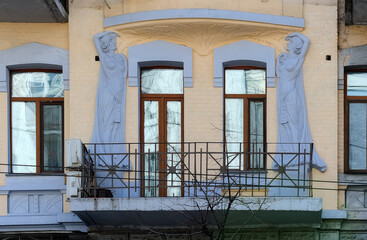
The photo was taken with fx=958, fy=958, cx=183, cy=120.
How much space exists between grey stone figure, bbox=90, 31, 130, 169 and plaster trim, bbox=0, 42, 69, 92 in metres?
0.75

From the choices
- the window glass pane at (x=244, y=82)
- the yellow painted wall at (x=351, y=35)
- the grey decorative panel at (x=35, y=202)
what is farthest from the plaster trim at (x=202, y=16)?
the grey decorative panel at (x=35, y=202)

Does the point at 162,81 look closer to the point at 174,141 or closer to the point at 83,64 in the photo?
the point at 174,141

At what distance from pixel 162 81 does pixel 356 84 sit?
11.5 ft

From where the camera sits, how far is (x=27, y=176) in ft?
55.9

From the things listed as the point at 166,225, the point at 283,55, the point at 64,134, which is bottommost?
the point at 166,225

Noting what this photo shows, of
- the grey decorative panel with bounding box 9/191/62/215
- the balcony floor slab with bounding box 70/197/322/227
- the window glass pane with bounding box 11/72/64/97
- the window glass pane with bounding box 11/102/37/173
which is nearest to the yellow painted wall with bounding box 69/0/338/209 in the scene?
the window glass pane with bounding box 11/72/64/97

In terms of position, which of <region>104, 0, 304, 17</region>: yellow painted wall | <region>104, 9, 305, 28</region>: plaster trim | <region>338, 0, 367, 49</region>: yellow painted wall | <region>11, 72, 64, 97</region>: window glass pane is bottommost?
<region>11, 72, 64, 97</region>: window glass pane

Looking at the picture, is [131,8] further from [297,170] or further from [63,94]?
[297,170]

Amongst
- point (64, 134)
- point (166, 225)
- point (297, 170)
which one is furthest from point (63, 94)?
point (297, 170)

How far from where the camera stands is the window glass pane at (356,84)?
17.3 meters

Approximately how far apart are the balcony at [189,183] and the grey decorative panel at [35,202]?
2.66 feet

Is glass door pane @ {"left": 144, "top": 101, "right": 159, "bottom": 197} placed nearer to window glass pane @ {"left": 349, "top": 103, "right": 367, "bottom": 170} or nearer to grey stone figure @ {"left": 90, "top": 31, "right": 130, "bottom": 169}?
grey stone figure @ {"left": 90, "top": 31, "right": 130, "bottom": 169}

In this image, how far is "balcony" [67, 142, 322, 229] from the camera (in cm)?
1561

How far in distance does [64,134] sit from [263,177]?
12.0 feet
